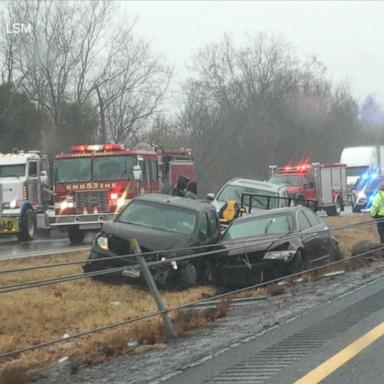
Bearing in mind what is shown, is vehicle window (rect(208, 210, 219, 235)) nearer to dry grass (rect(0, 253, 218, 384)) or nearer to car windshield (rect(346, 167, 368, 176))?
dry grass (rect(0, 253, 218, 384))

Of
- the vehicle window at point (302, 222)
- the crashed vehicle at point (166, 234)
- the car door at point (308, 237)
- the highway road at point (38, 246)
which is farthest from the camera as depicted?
the highway road at point (38, 246)

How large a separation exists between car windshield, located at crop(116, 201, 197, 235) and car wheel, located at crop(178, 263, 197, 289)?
1.77 m

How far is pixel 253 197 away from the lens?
1956 centimetres

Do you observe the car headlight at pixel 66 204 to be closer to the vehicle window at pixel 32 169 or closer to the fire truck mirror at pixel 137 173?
the fire truck mirror at pixel 137 173

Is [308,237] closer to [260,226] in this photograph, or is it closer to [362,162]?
[260,226]

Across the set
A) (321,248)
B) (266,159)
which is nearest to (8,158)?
(321,248)

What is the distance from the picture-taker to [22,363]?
6500 millimetres

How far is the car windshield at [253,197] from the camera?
19406 millimetres

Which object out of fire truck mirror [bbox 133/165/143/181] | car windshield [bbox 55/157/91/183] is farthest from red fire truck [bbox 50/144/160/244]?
fire truck mirror [bbox 133/165/143/181]

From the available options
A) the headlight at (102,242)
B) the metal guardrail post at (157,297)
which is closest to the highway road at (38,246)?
the headlight at (102,242)

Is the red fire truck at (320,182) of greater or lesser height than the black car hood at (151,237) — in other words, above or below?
above

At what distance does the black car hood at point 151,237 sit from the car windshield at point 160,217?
28cm

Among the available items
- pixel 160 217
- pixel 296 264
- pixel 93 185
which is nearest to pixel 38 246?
pixel 93 185

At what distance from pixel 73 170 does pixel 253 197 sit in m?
5.44
